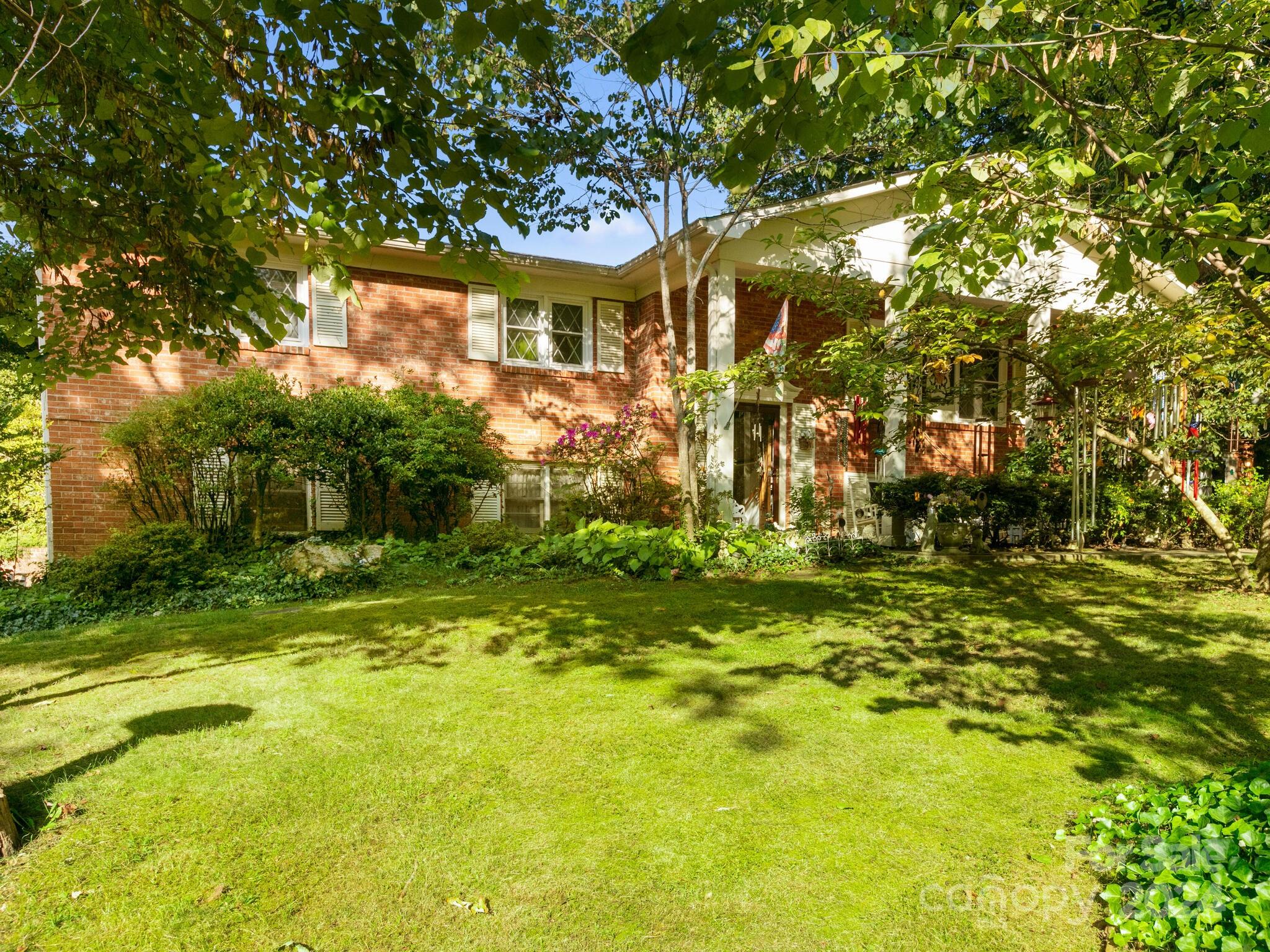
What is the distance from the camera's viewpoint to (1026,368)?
43.0 ft

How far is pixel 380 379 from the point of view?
11891 mm

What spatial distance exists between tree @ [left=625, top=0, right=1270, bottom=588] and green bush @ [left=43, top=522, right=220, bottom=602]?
8.21 metres

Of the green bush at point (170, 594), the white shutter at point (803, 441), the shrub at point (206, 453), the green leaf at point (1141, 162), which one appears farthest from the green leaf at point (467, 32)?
the white shutter at point (803, 441)

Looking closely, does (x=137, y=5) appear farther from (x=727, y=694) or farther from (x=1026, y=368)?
(x=1026, y=368)

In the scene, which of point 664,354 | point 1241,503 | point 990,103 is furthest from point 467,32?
point 1241,503

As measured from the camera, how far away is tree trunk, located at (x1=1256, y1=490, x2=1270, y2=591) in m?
7.99

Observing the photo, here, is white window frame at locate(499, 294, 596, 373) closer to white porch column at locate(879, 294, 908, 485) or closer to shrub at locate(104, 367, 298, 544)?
shrub at locate(104, 367, 298, 544)

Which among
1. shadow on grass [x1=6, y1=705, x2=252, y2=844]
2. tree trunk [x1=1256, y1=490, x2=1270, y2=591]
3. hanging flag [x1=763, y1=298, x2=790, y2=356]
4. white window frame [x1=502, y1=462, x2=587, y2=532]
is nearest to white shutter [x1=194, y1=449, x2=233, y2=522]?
white window frame [x1=502, y1=462, x2=587, y2=532]

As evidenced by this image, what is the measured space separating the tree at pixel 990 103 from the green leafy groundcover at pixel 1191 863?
2.31 m

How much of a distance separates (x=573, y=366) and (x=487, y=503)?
312 centimetres

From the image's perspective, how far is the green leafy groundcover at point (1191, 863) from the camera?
2.06 metres

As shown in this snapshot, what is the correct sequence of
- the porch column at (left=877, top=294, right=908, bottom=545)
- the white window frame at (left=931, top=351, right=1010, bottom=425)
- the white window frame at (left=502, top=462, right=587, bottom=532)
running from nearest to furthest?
the porch column at (left=877, top=294, right=908, bottom=545), the white window frame at (left=502, top=462, right=587, bottom=532), the white window frame at (left=931, top=351, right=1010, bottom=425)

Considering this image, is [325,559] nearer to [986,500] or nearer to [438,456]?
[438,456]

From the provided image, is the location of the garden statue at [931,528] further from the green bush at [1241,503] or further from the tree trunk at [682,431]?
the green bush at [1241,503]
